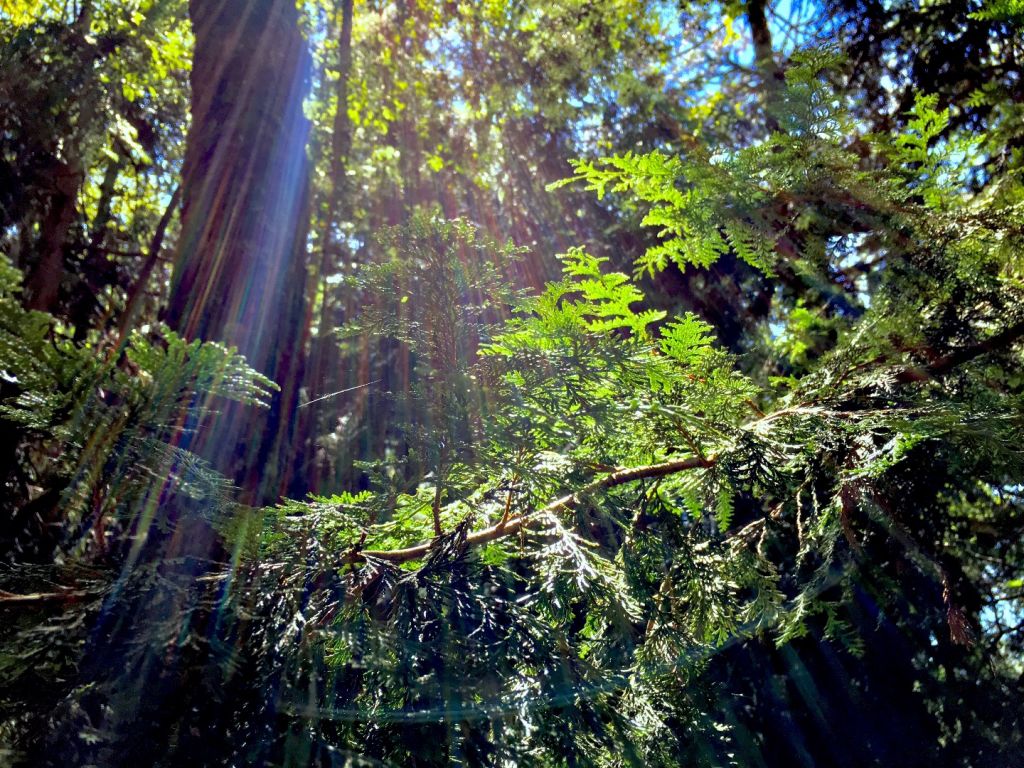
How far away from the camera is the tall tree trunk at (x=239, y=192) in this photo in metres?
3.09

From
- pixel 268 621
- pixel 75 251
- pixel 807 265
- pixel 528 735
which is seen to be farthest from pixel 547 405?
pixel 75 251

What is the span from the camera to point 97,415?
1.22 meters

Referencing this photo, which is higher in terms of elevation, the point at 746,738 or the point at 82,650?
the point at 82,650

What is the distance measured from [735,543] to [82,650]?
2.06 m

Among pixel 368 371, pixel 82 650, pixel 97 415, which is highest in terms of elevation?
pixel 368 371

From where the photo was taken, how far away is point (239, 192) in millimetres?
3311

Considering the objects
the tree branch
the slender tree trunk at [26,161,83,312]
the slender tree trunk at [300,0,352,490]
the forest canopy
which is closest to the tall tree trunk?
the forest canopy

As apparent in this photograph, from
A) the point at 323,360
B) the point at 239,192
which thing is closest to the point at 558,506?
the point at 239,192

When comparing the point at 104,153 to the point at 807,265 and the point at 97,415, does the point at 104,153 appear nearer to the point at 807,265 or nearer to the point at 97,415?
the point at 97,415

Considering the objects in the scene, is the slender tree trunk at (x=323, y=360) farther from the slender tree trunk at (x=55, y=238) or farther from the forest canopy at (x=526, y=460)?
the slender tree trunk at (x=55, y=238)

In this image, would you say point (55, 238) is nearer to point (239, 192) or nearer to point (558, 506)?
point (239, 192)

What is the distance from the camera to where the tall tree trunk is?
3092 millimetres

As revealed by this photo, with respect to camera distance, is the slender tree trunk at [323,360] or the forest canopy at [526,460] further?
the slender tree trunk at [323,360]

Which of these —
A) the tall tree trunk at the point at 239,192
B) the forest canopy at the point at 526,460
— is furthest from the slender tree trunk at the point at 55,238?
the tall tree trunk at the point at 239,192
